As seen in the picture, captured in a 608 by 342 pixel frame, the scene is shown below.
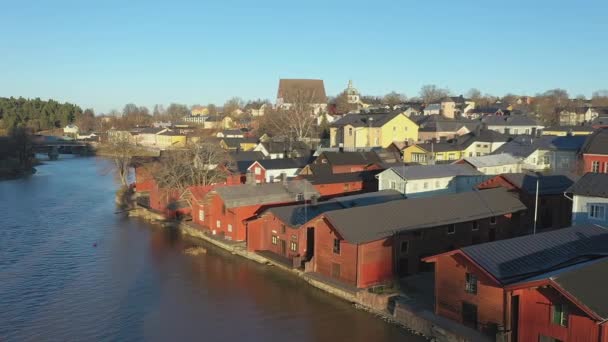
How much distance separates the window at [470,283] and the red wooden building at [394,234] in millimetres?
4234

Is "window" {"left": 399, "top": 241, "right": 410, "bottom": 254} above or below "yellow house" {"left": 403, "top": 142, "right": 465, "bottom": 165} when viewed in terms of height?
below

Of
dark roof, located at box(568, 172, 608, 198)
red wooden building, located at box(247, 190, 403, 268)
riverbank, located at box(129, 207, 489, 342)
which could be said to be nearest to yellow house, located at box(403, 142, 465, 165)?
red wooden building, located at box(247, 190, 403, 268)

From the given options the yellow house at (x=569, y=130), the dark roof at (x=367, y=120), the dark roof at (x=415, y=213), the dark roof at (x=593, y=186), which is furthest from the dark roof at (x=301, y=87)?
the dark roof at (x=593, y=186)

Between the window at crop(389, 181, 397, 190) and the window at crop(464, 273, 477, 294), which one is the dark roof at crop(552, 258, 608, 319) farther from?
the window at crop(389, 181, 397, 190)

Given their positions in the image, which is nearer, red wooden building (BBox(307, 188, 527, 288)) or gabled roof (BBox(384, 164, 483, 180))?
red wooden building (BBox(307, 188, 527, 288))

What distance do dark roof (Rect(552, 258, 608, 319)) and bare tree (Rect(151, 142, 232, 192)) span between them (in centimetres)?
2487

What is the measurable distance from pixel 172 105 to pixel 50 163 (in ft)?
330

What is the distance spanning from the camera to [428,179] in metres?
30.2

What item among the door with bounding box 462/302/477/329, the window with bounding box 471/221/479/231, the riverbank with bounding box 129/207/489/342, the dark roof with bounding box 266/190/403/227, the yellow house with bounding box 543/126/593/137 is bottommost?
the riverbank with bounding box 129/207/489/342

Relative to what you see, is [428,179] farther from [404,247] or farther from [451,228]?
[404,247]

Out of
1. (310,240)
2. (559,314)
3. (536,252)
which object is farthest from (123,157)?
(559,314)

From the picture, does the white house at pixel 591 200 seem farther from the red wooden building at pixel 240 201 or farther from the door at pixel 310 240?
the red wooden building at pixel 240 201

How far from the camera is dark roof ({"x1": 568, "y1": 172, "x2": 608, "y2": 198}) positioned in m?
19.8

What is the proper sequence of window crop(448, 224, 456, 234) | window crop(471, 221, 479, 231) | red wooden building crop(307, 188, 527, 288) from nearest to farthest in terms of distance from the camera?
red wooden building crop(307, 188, 527, 288)
window crop(448, 224, 456, 234)
window crop(471, 221, 479, 231)
